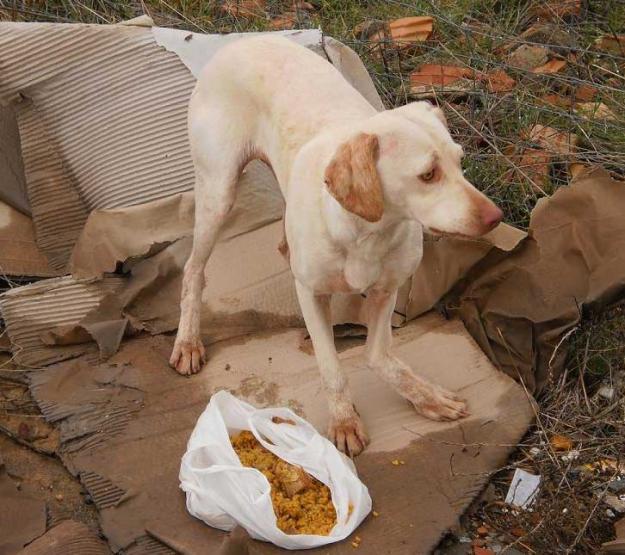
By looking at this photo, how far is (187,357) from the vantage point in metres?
3.74

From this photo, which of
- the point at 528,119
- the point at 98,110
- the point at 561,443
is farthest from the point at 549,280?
the point at 98,110

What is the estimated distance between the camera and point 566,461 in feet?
10.1

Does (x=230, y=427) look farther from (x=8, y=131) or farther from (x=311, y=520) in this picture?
(x=8, y=131)

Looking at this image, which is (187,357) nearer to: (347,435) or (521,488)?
(347,435)

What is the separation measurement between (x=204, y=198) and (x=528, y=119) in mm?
1674

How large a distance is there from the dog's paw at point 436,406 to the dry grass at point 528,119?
251 millimetres

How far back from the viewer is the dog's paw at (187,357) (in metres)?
3.73

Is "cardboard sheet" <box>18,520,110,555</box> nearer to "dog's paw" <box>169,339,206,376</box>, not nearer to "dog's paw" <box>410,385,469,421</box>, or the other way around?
"dog's paw" <box>169,339,206,376</box>

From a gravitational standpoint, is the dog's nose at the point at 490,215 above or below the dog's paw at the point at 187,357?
above

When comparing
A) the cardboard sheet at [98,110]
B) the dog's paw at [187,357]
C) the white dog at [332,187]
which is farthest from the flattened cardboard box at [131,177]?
the white dog at [332,187]

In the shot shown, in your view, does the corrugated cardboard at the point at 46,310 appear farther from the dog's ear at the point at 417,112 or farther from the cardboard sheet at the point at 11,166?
the dog's ear at the point at 417,112

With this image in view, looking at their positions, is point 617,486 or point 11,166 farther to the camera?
point 11,166

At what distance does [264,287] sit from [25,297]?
3.22 feet

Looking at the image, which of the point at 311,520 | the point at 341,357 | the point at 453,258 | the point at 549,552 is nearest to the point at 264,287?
the point at 341,357
